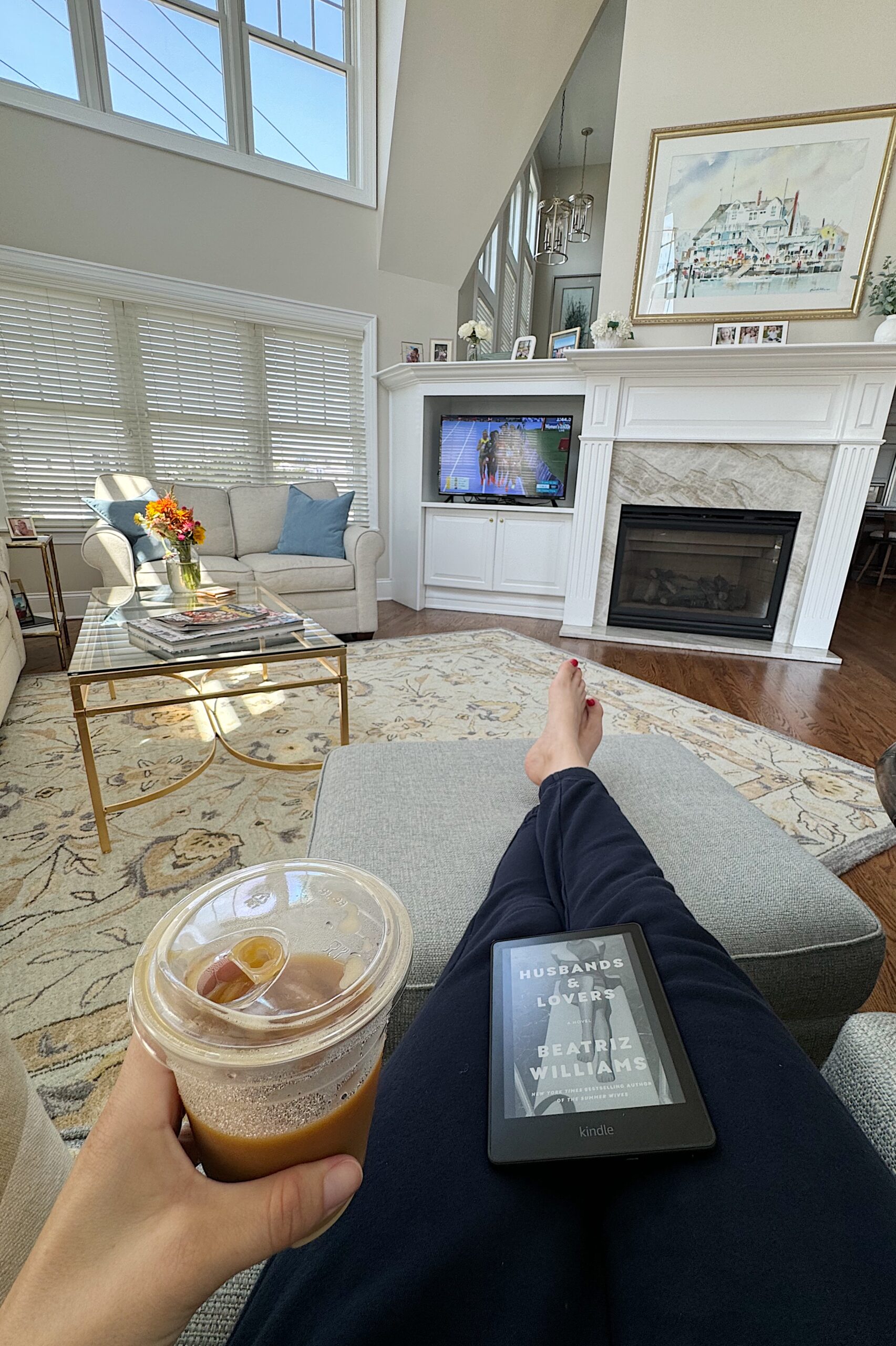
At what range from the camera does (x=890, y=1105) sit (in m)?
0.48

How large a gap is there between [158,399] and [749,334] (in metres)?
3.58

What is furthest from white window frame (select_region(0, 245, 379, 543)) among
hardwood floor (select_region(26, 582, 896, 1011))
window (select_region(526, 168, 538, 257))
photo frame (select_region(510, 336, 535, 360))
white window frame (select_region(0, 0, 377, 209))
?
window (select_region(526, 168, 538, 257))

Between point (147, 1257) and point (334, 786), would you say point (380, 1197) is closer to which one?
point (147, 1257)

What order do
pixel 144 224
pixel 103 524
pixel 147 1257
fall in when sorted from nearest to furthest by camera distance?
pixel 147 1257
pixel 103 524
pixel 144 224

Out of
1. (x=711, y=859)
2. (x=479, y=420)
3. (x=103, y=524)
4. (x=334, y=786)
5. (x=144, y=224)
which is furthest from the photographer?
(x=479, y=420)

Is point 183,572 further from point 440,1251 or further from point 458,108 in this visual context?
point 458,108

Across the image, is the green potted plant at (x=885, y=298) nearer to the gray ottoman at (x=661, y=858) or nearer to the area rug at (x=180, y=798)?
the area rug at (x=180, y=798)

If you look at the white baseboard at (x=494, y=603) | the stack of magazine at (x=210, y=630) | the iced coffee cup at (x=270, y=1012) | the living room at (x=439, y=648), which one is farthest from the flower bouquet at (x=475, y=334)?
the iced coffee cup at (x=270, y=1012)

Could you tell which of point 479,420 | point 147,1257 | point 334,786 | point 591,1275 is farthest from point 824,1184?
point 479,420

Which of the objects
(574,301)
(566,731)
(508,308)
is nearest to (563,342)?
(508,308)

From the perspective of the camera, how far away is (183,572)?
2.15 m

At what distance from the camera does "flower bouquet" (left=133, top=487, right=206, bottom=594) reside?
1.99 meters

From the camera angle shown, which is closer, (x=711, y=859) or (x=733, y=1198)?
(x=733, y=1198)

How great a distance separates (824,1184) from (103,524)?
11.8 ft
